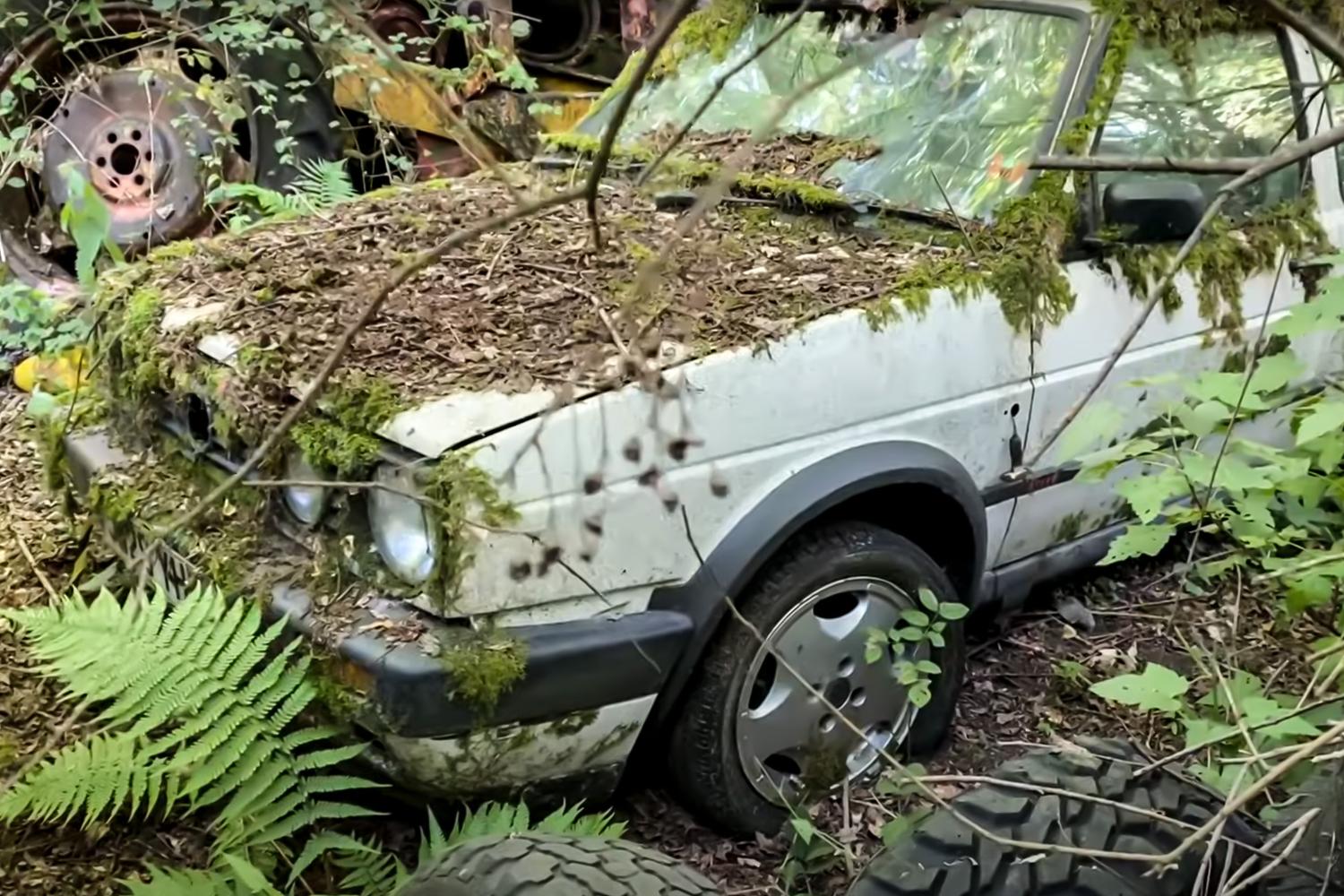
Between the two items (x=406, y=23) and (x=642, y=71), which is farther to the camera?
(x=406, y=23)

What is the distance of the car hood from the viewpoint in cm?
242

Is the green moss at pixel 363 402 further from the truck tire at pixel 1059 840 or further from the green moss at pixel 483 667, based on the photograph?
the truck tire at pixel 1059 840

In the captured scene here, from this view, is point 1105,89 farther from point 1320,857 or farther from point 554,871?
point 554,871

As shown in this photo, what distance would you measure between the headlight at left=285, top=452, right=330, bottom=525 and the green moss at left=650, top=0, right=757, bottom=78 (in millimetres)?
1991

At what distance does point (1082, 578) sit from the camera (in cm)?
400

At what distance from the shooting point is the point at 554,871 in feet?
6.61

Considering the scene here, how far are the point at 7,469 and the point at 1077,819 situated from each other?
12.8 ft

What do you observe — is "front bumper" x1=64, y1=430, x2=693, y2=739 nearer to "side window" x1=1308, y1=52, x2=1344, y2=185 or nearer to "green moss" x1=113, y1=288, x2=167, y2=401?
"green moss" x1=113, y1=288, x2=167, y2=401

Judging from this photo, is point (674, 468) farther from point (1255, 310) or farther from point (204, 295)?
point (1255, 310)

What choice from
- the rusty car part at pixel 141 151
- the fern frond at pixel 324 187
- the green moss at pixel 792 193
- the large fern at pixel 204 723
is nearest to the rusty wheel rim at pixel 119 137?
the rusty car part at pixel 141 151

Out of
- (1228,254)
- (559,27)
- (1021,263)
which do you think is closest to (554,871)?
(1021,263)

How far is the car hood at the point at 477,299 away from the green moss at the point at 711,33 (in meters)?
0.80

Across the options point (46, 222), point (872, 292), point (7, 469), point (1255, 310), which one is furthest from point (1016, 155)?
point (46, 222)

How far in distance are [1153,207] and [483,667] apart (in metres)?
1.93
